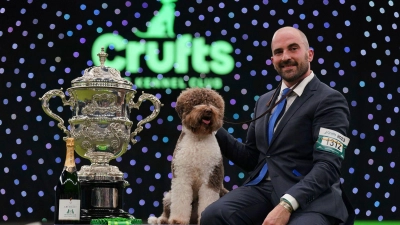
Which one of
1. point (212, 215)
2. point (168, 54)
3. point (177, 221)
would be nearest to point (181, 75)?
point (168, 54)

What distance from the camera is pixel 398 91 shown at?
5.18 metres

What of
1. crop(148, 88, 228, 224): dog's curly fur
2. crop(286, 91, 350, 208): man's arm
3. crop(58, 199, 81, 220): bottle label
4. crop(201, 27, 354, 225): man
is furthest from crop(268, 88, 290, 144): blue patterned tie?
crop(58, 199, 81, 220): bottle label

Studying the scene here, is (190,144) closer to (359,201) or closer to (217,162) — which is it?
(217,162)

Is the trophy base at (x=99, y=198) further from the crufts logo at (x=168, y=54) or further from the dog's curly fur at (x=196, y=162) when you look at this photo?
the crufts logo at (x=168, y=54)

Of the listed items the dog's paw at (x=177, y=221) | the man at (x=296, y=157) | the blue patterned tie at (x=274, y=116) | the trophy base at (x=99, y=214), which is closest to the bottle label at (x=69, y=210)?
the trophy base at (x=99, y=214)

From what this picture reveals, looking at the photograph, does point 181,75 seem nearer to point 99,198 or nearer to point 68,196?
point 99,198

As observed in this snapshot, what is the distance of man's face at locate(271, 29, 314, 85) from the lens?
2.85 meters

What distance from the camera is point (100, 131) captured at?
333 centimetres

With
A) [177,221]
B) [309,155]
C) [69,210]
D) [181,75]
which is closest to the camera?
[309,155]

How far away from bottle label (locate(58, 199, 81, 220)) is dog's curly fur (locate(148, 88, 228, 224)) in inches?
17.8

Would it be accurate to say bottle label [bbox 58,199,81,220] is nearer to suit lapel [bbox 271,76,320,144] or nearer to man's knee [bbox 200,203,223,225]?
man's knee [bbox 200,203,223,225]

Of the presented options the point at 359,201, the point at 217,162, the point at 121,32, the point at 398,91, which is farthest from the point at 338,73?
the point at 217,162

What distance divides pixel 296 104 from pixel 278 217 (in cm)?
51

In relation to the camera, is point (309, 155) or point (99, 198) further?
point (99, 198)
